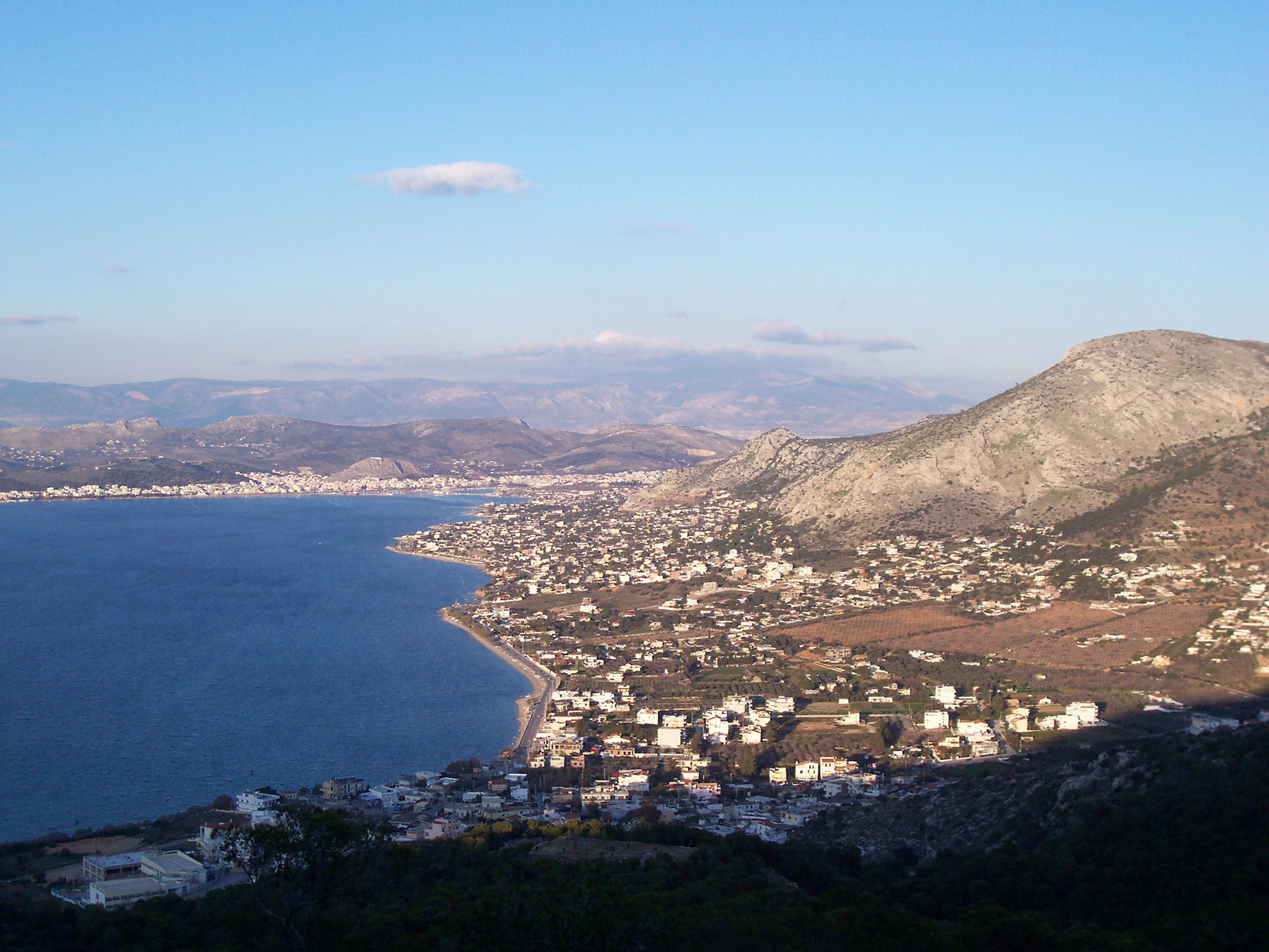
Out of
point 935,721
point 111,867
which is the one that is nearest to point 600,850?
point 111,867

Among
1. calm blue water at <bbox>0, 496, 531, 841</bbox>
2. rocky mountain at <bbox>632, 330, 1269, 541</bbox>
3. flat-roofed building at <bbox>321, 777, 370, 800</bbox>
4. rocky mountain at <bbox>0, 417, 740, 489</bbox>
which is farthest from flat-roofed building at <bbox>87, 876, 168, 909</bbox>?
rocky mountain at <bbox>0, 417, 740, 489</bbox>

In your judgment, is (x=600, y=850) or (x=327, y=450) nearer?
(x=600, y=850)

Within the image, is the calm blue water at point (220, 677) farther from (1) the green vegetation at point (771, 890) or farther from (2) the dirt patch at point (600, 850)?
(1) the green vegetation at point (771, 890)

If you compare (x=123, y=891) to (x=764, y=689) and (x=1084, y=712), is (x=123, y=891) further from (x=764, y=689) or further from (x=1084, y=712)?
(x=1084, y=712)

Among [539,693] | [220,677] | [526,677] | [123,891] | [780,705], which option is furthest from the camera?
[526,677]

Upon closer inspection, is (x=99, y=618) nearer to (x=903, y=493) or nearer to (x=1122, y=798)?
(x=903, y=493)

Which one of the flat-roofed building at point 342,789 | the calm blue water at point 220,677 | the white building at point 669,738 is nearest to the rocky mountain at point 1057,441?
the calm blue water at point 220,677

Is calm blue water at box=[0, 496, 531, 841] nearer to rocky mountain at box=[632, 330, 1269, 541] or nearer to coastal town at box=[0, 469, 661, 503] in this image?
rocky mountain at box=[632, 330, 1269, 541]
